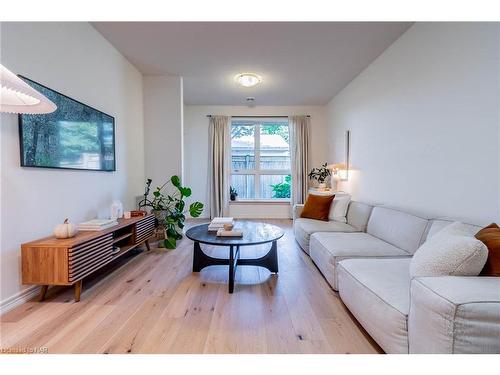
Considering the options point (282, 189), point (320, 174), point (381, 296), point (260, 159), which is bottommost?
point (381, 296)

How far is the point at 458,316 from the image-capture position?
94cm

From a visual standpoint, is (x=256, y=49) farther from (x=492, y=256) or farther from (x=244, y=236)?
(x=492, y=256)

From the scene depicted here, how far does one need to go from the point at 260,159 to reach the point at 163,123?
2.57 meters

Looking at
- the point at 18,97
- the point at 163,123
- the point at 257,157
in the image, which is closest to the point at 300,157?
the point at 257,157

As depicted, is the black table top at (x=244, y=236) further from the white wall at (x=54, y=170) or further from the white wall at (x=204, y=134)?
the white wall at (x=204, y=134)

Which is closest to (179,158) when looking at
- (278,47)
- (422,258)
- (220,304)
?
(278,47)

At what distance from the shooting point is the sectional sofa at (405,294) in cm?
95

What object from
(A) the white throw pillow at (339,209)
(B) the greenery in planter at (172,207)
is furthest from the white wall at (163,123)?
(A) the white throw pillow at (339,209)
